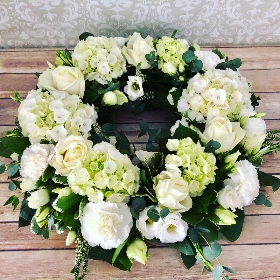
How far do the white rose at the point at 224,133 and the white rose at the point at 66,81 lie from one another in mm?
376

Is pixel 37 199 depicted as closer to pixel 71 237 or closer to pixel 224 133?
pixel 71 237

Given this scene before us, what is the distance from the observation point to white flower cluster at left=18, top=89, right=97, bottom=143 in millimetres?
939

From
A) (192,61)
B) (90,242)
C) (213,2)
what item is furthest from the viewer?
(213,2)

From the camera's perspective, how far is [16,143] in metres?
0.94

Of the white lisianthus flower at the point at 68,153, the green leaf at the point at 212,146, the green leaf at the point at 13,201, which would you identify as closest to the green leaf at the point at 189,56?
the green leaf at the point at 212,146

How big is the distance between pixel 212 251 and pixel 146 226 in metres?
0.17

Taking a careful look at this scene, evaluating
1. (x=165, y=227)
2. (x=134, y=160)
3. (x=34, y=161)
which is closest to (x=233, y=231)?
(x=165, y=227)

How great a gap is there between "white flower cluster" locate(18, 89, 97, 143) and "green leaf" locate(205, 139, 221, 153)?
31 centimetres

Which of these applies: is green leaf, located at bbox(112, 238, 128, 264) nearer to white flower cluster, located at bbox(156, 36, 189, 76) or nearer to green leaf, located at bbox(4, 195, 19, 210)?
green leaf, located at bbox(4, 195, 19, 210)

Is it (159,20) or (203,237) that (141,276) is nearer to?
(203,237)

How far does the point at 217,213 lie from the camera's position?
0.91m

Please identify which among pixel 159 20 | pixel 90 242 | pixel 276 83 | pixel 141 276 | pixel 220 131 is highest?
pixel 159 20

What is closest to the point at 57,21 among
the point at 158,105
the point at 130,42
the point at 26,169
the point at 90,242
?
the point at 130,42

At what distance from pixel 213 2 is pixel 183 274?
878 mm
